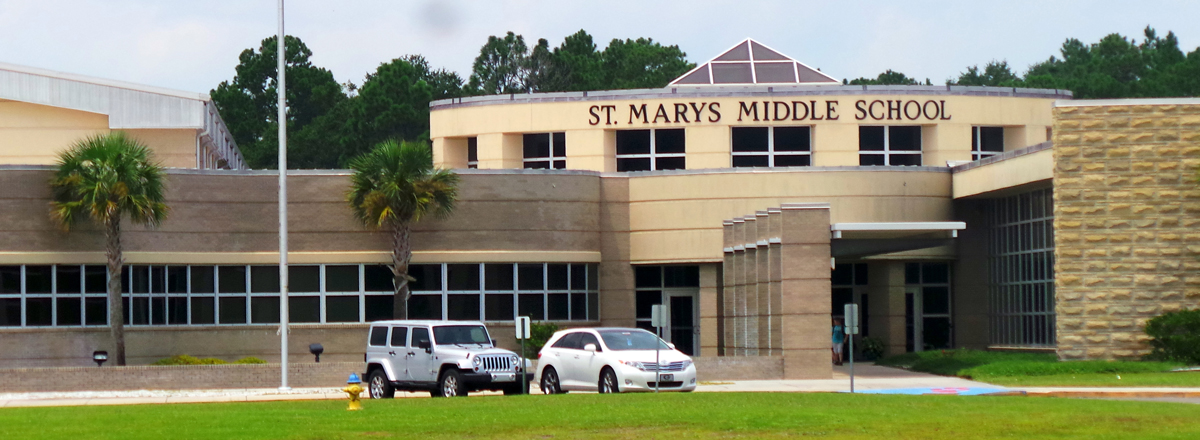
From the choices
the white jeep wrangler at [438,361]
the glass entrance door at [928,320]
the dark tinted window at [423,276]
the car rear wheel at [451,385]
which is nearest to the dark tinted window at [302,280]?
the dark tinted window at [423,276]

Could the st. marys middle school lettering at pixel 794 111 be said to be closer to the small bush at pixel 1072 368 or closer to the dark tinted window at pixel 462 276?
the dark tinted window at pixel 462 276

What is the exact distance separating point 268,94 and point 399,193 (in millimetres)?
62592

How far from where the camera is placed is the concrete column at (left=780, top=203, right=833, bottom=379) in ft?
115

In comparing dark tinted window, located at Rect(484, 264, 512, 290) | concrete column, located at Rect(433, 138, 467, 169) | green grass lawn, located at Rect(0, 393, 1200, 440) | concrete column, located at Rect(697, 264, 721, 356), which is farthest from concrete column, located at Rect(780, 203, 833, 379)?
concrete column, located at Rect(433, 138, 467, 169)

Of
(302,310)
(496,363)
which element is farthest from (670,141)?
(496,363)

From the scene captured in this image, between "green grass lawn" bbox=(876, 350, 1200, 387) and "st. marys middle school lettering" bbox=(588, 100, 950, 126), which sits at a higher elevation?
"st. marys middle school lettering" bbox=(588, 100, 950, 126)

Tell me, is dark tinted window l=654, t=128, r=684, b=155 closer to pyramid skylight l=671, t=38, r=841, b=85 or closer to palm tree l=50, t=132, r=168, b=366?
pyramid skylight l=671, t=38, r=841, b=85

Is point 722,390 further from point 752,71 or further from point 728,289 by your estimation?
point 752,71

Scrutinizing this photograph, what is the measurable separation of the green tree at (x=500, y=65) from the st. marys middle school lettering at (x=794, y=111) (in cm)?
4944

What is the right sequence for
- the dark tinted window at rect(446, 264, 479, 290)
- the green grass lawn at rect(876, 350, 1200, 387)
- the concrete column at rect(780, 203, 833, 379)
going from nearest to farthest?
the green grass lawn at rect(876, 350, 1200, 387), the concrete column at rect(780, 203, 833, 379), the dark tinted window at rect(446, 264, 479, 290)

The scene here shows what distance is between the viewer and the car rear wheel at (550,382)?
29.6 metres

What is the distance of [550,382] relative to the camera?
97.7 feet

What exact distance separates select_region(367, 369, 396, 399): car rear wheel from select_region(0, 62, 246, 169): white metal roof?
1775cm

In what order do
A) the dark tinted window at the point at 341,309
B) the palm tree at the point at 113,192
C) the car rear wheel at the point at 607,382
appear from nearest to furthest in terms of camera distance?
the car rear wheel at the point at 607,382 < the palm tree at the point at 113,192 < the dark tinted window at the point at 341,309
